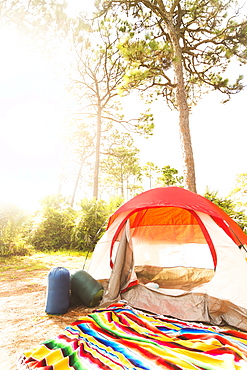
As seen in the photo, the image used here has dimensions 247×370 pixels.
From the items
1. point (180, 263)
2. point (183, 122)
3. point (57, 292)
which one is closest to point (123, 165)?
point (183, 122)

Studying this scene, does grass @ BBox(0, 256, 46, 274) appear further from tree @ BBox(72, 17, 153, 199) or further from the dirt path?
tree @ BBox(72, 17, 153, 199)

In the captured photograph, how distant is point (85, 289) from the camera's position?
8.97 feet

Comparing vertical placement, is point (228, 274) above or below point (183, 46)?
below

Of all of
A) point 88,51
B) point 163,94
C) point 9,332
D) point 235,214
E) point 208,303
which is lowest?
point 9,332

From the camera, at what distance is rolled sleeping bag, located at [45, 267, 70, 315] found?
2.50m

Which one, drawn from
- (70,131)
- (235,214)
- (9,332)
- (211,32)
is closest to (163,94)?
(211,32)

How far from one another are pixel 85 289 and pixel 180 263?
170 centimetres

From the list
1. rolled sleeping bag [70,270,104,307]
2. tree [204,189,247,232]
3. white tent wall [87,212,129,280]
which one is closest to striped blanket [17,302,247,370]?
rolled sleeping bag [70,270,104,307]

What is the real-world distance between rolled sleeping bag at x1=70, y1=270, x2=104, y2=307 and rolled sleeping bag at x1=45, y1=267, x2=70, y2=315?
20 cm

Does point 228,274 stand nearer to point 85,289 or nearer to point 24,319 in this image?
point 85,289

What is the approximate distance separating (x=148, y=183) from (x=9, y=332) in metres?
25.7

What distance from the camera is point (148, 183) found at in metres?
27.5

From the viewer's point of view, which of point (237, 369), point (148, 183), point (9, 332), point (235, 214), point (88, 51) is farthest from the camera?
point (148, 183)

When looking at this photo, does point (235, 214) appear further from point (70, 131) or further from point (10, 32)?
point (70, 131)
